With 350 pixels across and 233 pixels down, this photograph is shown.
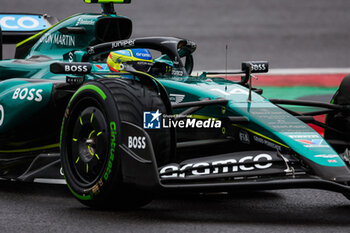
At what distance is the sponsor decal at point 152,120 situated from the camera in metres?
4.59

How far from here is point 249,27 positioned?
16.4m

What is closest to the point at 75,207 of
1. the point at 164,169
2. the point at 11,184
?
the point at 164,169

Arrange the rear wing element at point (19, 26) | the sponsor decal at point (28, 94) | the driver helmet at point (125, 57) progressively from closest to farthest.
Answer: the sponsor decal at point (28, 94)
the driver helmet at point (125, 57)
the rear wing element at point (19, 26)

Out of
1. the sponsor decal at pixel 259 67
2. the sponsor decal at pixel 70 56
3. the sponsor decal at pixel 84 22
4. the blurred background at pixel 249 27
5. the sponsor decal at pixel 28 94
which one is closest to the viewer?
Result: the sponsor decal at pixel 28 94

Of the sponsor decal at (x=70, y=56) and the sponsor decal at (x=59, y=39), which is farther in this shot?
the sponsor decal at (x=59, y=39)

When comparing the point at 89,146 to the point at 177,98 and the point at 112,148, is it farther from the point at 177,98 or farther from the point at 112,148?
the point at 177,98

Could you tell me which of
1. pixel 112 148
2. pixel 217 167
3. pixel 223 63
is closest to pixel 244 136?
pixel 217 167

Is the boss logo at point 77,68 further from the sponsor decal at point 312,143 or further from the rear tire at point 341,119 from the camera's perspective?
the rear tire at point 341,119

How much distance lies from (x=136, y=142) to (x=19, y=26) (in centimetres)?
440

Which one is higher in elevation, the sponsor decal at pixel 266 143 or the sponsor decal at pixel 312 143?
the sponsor decal at pixel 312 143

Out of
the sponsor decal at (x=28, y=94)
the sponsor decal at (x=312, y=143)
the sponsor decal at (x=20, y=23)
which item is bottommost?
the sponsor decal at (x=312, y=143)

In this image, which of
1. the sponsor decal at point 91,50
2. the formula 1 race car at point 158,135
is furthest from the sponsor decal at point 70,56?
the formula 1 race car at point 158,135

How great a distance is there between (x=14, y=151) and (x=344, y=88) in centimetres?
291

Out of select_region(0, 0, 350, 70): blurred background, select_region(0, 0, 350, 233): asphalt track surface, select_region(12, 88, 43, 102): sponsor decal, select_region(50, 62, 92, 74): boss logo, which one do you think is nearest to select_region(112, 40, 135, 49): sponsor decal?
select_region(50, 62, 92, 74): boss logo
